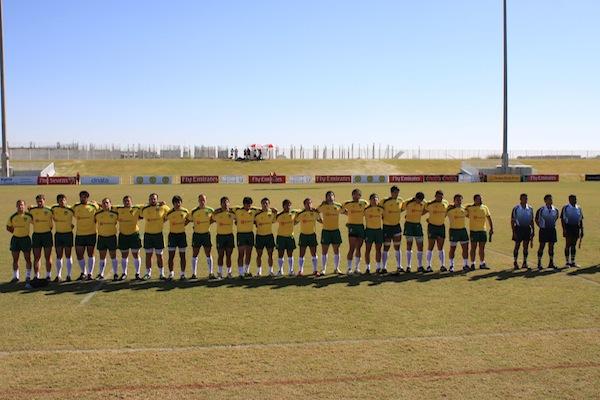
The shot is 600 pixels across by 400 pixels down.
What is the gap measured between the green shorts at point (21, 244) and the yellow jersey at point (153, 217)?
242 cm

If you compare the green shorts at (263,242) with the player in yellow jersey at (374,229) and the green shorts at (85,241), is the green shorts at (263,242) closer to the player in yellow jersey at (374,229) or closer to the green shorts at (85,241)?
the player in yellow jersey at (374,229)

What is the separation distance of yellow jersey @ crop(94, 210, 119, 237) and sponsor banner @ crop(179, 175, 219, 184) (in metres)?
46.7

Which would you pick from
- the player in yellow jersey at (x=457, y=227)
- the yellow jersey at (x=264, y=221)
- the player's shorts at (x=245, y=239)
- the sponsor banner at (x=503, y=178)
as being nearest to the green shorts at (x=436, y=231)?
the player in yellow jersey at (x=457, y=227)

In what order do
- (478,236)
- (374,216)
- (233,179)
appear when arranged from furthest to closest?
(233,179)
(478,236)
(374,216)

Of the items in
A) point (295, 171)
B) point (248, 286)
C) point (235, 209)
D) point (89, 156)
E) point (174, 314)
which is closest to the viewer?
point (174, 314)

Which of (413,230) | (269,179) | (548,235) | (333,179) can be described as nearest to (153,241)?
(413,230)

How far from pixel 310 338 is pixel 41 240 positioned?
276 inches

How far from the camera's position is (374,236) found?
42.0 feet

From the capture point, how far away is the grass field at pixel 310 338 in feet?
21.3

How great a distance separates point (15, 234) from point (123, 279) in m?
2.48

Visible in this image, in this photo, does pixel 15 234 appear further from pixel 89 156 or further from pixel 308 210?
pixel 89 156

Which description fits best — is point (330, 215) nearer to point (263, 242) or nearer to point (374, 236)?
point (374, 236)

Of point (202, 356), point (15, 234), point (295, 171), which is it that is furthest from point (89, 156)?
point (202, 356)

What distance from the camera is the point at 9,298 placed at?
34.7 feet
